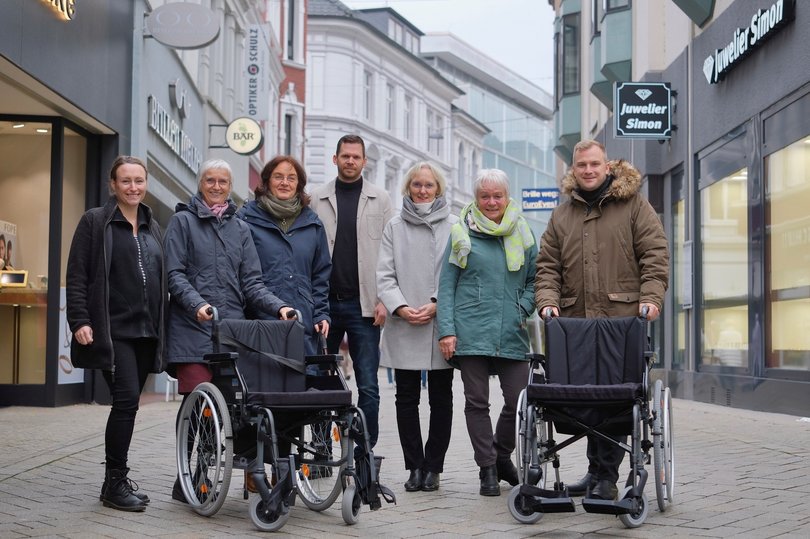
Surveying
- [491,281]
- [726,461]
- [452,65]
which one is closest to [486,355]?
[491,281]

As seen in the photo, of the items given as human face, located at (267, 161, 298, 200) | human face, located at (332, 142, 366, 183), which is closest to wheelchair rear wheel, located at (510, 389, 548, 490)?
human face, located at (267, 161, 298, 200)

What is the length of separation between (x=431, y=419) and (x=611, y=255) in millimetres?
1508

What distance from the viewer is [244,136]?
73.0ft

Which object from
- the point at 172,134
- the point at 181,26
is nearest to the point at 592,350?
the point at 181,26

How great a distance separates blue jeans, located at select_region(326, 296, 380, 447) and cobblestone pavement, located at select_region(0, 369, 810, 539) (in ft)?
1.68

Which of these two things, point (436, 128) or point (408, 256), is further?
point (436, 128)

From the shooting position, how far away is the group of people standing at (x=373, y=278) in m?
6.81

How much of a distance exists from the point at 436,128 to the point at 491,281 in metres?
54.5

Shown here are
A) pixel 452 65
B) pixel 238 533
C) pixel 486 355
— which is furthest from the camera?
pixel 452 65

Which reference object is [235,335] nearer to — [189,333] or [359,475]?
[189,333]

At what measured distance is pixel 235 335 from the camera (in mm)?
6672

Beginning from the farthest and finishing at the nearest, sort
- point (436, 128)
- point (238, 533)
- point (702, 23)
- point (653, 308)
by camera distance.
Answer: point (436, 128) < point (702, 23) < point (653, 308) < point (238, 533)

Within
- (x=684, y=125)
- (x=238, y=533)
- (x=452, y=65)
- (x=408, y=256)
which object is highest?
(x=452, y=65)

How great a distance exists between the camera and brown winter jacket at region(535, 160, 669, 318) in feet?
22.5
